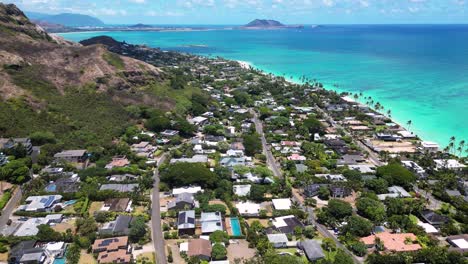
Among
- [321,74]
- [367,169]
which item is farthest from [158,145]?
[321,74]

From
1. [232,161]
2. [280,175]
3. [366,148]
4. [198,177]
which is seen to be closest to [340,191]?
[280,175]

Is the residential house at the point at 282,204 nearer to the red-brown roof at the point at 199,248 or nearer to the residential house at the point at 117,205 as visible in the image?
the red-brown roof at the point at 199,248

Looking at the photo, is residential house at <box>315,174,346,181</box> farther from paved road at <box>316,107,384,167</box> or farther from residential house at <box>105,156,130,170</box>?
residential house at <box>105,156,130,170</box>

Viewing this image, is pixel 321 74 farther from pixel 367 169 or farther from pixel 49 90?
pixel 49 90

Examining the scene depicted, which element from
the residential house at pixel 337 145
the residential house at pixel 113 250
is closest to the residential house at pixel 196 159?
the residential house at pixel 113 250

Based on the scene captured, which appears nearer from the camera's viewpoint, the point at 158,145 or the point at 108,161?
the point at 108,161

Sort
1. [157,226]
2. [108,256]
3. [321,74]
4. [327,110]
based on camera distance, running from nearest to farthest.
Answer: [108,256]
[157,226]
[327,110]
[321,74]
